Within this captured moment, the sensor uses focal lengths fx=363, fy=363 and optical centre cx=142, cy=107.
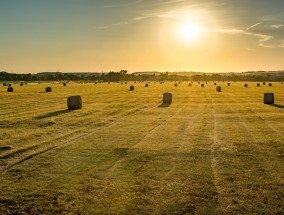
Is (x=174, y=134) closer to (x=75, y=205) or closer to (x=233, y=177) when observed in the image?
(x=233, y=177)

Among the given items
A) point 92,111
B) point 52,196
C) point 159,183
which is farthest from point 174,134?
point 92,111

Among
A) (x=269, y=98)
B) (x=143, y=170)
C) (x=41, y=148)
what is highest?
(x=269, y=98)

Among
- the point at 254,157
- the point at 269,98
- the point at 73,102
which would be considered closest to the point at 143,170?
the point at 254,157

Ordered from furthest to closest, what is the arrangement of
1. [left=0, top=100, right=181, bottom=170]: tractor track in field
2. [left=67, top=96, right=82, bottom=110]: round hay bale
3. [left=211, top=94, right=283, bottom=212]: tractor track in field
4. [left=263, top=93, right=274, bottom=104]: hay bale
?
[left=263, top=93, right=274, bottom=104]: hay bale < [left=67, top=96, right=82, bottom=110]: round hay bale < [left=0, top=100, right=181, bottom=170]: tractor track in field < [left=211, top=94, right=283, bottom=212]: tractor track in field

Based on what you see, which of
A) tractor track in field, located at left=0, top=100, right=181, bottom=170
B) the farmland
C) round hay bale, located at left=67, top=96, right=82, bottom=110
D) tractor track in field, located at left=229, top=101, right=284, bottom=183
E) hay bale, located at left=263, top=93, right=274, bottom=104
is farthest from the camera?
hay bale, located at left=263, top=93, right=274, bottom=104

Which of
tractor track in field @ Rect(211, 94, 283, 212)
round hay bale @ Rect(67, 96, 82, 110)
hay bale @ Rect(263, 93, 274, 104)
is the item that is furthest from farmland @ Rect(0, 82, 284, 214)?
hay bale @ Rect(263, 93, 274, 104)

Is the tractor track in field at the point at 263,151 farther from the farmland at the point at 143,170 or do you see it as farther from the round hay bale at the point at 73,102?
the round hay bale at the point at 73,102

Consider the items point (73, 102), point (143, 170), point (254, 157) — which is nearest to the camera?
point (143, 170)

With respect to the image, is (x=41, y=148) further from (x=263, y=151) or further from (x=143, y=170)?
(x=263, y=151)

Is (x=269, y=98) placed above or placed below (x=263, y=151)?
above

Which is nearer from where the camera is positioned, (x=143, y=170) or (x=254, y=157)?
(x=143, y=170)

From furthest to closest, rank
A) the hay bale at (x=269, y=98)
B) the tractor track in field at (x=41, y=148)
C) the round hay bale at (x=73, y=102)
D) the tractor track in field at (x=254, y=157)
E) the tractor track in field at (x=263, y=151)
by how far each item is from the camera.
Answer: the hay bale at (x=269, y=98) < the round hay bale at (x=73, y=102) < the tractor track in field at (x=41, y=148) < the tractor track in field at (x=263, y=151) < the tractor track in field at (x=254, y=157)

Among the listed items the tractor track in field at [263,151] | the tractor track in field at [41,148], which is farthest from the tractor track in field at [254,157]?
the tractor track in field at [41,148]

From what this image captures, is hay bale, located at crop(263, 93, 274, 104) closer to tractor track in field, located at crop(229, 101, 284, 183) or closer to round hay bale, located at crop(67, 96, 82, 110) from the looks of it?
tractor track in field, located at crop(229, 101, 284, 183)
